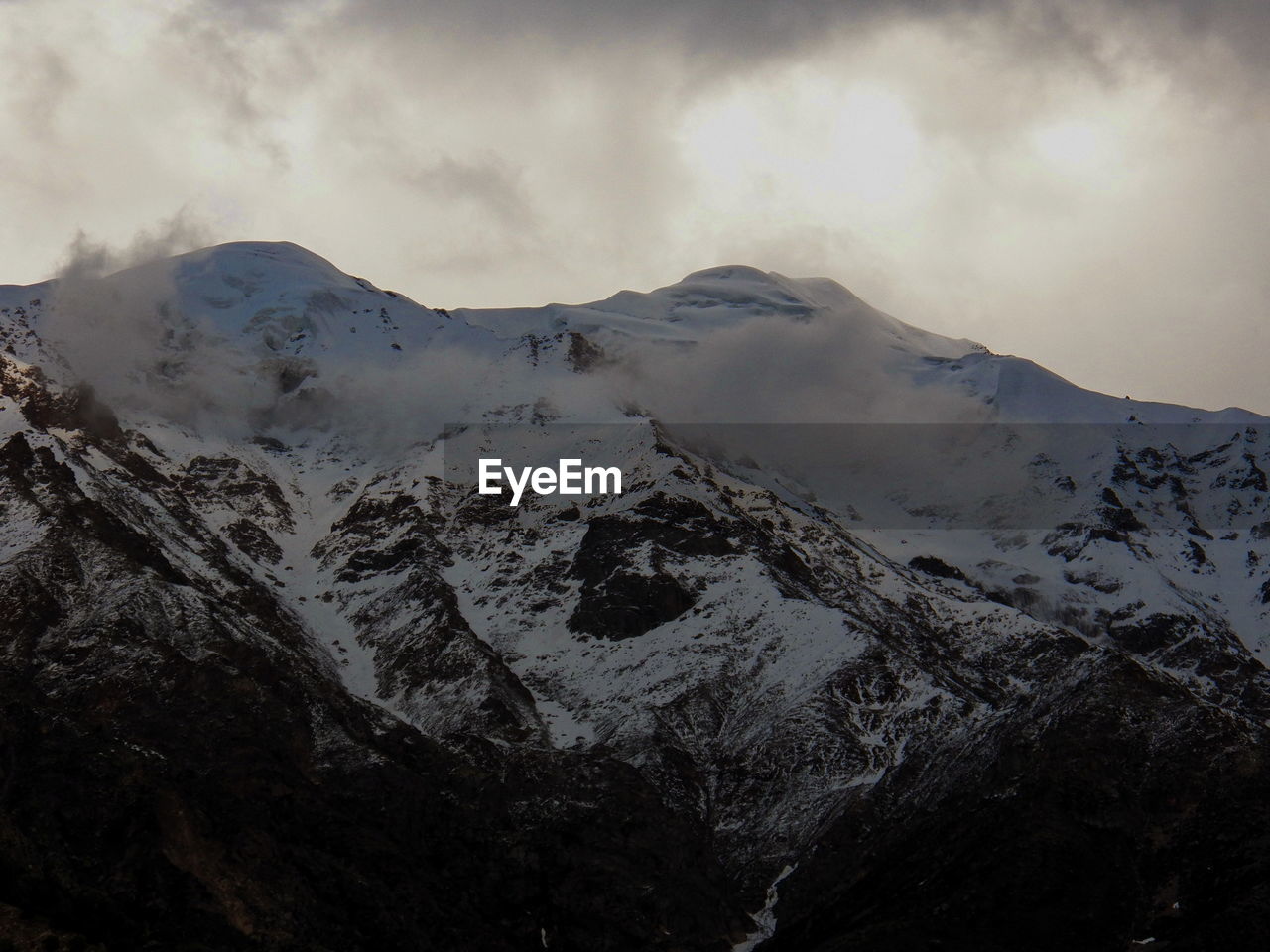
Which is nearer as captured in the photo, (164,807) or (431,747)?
(164,807)

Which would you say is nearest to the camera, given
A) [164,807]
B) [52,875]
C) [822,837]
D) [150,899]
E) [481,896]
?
[52,875]

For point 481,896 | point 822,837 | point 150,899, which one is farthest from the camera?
point 822,837

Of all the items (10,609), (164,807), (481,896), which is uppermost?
(10,609)

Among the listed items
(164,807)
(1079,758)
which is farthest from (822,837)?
(164,807)

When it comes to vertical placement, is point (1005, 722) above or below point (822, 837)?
above

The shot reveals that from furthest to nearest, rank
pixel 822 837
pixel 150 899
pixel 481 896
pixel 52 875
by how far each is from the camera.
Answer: pixel 822 837 → pixel 481 896 → pixel 150 899 → pixel 52 875

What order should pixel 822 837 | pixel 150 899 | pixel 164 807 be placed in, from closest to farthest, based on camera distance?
pixel 150 899
pixel 164 807
pixel 822 837

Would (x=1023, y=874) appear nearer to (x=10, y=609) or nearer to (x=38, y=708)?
(x=38, y=708)

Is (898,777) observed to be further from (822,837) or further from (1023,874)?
(1023,874)

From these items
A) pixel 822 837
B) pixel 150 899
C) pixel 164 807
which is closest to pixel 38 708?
pixel 164 807
